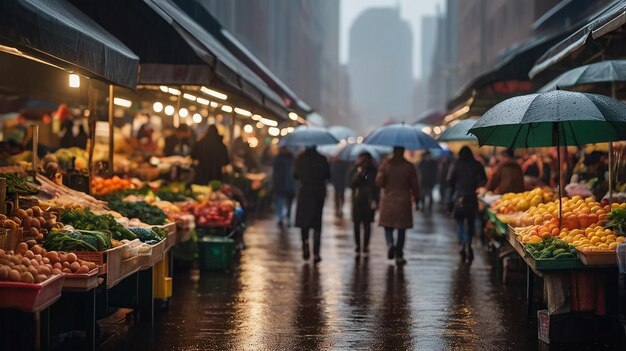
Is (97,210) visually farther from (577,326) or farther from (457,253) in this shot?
(457,253)

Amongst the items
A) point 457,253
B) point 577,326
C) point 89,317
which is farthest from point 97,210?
point 457,253

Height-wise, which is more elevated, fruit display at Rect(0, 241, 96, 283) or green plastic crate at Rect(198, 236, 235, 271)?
fruit display at Rect(0, 241, 96, 283)

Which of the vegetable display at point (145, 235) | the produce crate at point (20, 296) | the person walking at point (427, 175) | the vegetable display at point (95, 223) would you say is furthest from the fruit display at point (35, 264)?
the person walking at point (427, 175)

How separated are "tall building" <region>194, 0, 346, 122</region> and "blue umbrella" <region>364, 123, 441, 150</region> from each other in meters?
15.8

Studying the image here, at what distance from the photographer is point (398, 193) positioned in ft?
48.0

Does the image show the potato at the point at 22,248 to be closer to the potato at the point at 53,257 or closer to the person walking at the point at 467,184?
the potato at the point at 53,257

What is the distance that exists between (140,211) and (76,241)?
3.68 meters

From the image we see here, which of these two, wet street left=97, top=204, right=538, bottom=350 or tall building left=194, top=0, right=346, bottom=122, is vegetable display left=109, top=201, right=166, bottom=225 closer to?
wet street left=97, top=204, right=538, bottom=350

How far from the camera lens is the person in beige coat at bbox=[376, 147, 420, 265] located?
1453cm

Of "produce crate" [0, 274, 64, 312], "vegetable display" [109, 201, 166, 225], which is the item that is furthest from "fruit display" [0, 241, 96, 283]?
"vegetable display" [109, 201, 166, 225]

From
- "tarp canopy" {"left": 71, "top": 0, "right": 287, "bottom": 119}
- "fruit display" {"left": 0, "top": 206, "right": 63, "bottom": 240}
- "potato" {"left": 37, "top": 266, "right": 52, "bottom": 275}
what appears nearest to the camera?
"potato" {"left": 37, "top": 266, "right": 52, "bottom": 275}

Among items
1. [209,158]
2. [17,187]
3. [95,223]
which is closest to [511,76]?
[209,158]

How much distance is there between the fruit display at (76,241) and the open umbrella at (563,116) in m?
3.78

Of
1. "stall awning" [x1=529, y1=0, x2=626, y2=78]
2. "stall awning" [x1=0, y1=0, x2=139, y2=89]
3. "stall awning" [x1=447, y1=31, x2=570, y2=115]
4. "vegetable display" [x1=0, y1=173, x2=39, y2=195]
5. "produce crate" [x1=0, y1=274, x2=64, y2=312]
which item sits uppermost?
"stall awning" [x1=447, y1=31, x2=570, y2=115]
